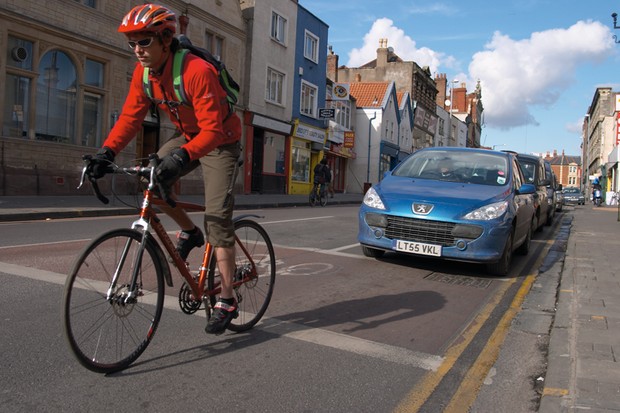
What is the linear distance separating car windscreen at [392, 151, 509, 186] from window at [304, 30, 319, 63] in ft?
78.8

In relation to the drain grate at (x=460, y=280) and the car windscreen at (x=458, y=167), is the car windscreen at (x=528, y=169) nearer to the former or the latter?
the car windscreen at (x=458, y=167)

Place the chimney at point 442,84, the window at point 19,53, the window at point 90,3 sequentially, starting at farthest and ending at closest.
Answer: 1. the chimney at point 442,84
2. the window at point 90,3
3. the window at point 19,53

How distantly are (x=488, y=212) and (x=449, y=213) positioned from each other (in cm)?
50

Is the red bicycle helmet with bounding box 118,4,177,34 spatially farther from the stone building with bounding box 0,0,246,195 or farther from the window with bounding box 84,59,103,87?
the window with bounding box 84,59,103,87

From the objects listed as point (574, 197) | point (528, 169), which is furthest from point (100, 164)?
point (574, 197)

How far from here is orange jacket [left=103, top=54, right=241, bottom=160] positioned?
3205 millimetres

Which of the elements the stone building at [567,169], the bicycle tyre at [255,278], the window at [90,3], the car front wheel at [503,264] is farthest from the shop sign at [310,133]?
the stone building at [567,169]

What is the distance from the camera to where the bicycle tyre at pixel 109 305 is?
300 centimetres

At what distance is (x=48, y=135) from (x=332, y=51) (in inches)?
1443

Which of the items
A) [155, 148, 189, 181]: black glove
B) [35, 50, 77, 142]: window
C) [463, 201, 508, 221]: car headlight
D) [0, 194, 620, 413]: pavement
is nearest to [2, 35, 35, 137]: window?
[35, 50, 77, 142]: window

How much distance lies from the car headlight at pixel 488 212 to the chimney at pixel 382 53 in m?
49.4

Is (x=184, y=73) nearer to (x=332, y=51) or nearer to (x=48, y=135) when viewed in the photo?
(x=48, y=135)

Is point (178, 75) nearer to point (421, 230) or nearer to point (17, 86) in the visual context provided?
point (421, 230)

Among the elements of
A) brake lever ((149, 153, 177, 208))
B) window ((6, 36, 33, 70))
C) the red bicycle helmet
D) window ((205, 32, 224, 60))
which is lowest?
brake lever ((149, 153, 177, 208))
